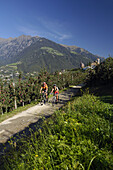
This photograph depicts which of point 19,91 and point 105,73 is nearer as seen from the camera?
point 105,73

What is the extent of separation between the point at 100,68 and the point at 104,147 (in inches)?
647

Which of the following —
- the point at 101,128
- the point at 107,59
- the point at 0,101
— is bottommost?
the point at 0,101

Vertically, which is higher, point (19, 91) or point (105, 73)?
point (105, 73)

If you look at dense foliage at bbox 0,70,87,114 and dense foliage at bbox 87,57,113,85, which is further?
dense foliage at bbox 0,70,87,114

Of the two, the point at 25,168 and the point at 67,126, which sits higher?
the point at 67,126

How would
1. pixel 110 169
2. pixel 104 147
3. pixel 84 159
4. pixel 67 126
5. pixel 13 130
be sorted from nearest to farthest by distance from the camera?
pixel 110 169 < pixel 84 159 < pixel 104 147 < pixel 67 126 < pixel 13 130

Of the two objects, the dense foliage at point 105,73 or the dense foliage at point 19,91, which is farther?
the dense foliage at point 19,91

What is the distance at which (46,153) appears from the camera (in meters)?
2.79

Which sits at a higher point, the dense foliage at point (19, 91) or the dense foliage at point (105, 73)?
the dense foliage at point (105, 73)

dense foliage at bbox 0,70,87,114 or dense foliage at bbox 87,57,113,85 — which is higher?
dense foliage at bbox 87,57,113,85

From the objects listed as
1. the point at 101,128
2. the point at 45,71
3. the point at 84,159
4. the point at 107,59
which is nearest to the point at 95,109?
the point at 101,128

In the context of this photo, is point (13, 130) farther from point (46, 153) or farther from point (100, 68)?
point (100, 68)

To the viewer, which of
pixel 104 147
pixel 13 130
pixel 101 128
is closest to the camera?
pixel 104 147

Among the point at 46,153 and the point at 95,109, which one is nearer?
the point at 46,153
